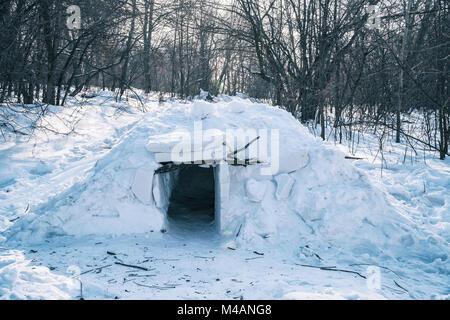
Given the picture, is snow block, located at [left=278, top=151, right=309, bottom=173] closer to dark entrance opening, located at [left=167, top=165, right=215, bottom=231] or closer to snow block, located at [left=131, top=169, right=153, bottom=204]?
dark entrance opening, located at [left=167, top=165, right=215, bottom=231]

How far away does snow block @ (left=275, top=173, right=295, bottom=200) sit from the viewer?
13.3ft

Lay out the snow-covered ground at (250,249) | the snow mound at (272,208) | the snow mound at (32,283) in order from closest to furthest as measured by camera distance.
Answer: the snow mound at (32,283)
the snow-covered ground at (250,249)
the snow mound at (272,208)

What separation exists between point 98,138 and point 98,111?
2.70 metres

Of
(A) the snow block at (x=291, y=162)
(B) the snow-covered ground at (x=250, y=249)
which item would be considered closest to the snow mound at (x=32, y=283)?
(B) the snow-covered ground at (x=250, y=249)

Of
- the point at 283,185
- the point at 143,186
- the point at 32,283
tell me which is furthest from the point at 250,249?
the point at 32,283

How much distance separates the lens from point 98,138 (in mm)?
7848

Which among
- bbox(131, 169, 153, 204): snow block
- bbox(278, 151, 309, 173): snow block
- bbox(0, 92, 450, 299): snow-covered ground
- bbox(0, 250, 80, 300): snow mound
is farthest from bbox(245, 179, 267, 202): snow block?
bbox(0, 250, 80, 300): snow mound

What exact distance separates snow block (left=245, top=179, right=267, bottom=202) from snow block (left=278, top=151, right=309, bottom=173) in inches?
15.3

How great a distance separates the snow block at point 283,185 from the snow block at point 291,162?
0.12m

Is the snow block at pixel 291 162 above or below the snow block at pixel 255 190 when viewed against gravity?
above

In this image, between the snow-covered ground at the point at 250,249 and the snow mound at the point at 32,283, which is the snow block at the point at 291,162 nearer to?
the snow-covered ground at the point at 250,249

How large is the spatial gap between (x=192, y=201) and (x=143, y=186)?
6.06ft

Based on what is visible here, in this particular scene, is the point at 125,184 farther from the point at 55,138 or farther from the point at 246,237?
the point at 55,138

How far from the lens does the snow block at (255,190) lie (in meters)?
4.03
